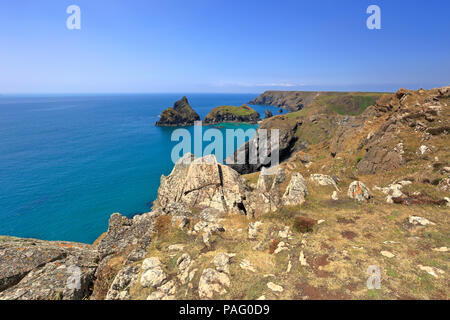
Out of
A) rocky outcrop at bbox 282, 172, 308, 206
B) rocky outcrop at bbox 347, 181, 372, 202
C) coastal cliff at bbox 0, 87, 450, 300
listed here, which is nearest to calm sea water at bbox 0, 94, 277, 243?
coastal cliff at bbox 0, 87, 450, 300

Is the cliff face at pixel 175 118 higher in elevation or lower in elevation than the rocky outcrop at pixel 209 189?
higher

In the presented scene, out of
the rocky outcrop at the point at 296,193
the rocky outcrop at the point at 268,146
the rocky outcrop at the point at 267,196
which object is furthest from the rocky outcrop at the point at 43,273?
the rocky outcrop at the point at 268,146

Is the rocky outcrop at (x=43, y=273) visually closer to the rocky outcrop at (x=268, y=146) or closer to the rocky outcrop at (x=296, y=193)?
the rocky outcrop at (x=296, y=193)

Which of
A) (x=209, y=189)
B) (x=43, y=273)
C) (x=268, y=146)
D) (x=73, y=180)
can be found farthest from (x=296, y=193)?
(x=268, y=146)

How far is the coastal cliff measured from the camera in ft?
41.2

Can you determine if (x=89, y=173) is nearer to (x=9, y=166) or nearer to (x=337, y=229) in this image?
(x=9, y=166)

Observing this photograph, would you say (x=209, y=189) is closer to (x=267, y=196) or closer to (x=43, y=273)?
(x=267, y=196)

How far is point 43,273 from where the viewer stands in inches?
640

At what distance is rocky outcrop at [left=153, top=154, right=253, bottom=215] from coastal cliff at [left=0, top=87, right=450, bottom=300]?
0.58 ft

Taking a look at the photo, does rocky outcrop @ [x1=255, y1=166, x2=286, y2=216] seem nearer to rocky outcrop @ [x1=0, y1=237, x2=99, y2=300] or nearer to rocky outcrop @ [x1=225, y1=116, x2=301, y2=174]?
rocky outcrop @ [x1=0, y1=237, x2=99, y2=300]

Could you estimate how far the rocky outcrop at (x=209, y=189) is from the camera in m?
28.0

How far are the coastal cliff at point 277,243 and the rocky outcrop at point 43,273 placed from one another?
8 cm

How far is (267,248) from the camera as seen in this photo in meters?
16.8
